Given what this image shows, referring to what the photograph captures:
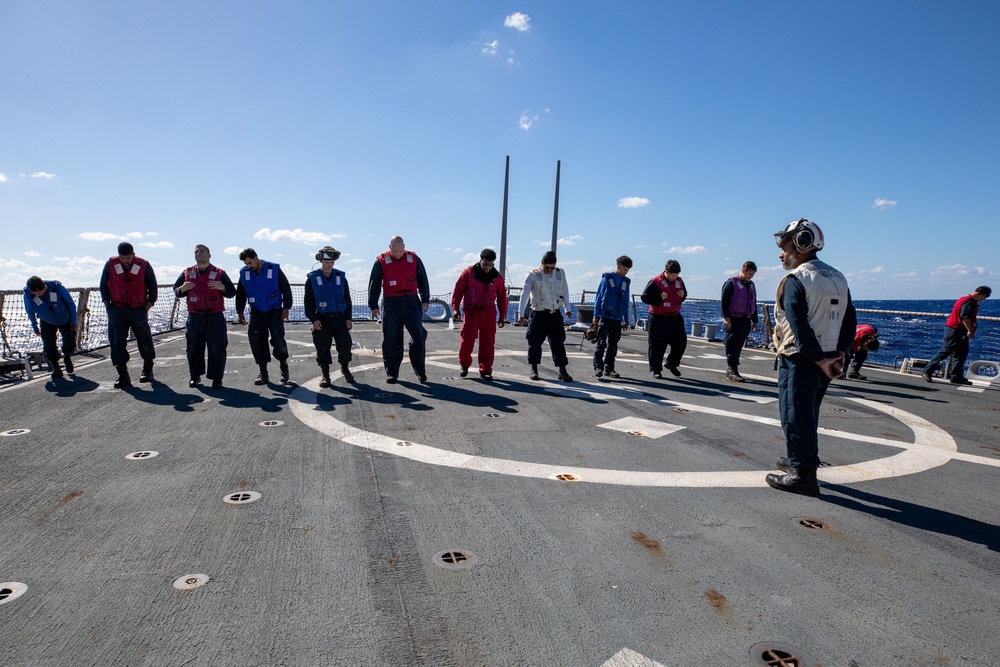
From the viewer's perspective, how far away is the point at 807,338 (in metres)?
3.66

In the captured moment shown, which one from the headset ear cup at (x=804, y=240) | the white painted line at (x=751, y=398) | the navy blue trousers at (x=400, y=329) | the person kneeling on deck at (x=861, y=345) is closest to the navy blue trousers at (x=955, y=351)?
the person kneeling on deck at (x=861, y=345)

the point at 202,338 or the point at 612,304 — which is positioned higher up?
Answer: the point at 612,304

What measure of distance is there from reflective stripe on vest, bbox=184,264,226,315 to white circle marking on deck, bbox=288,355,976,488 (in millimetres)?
2388

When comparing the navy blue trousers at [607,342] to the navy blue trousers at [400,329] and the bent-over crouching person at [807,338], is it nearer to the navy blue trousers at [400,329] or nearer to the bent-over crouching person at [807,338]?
the navy blue trousers at [400,329]

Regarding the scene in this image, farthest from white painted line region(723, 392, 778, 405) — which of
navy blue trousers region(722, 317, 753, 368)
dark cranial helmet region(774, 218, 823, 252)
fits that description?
dark cranial helmet region(774, 218, 823, 252)

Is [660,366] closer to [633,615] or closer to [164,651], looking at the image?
[633,615]

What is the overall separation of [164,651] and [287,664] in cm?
49

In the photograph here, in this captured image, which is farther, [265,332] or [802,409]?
[265,332]

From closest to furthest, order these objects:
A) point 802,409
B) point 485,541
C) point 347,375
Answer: point 485,541
point 802,409
point 347,375

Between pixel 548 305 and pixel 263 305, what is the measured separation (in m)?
4.16

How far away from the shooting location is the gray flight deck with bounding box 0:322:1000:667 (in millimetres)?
2123

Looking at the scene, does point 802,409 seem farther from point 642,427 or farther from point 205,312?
point 205,312

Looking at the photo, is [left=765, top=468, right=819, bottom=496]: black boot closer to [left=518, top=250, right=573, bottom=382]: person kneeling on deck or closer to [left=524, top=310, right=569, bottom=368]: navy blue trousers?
[left=518, top=250, right=573, bottom=382]: person kneeling on deck

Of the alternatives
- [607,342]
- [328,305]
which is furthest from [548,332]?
[328,305]
